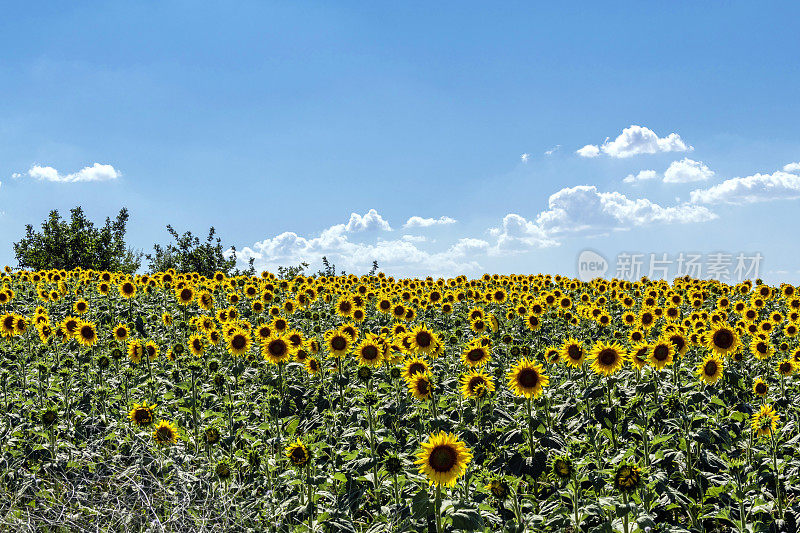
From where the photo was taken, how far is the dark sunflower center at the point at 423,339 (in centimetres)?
933

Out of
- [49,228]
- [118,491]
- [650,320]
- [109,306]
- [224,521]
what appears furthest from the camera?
[49,228]

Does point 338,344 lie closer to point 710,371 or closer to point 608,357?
point 608,357

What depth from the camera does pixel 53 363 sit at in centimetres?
1170

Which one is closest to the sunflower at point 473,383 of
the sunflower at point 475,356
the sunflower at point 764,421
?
the sunflower at point 475,356

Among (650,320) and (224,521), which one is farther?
(650,320)

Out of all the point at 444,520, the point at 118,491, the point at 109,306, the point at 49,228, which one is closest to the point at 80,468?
the point at 118,491

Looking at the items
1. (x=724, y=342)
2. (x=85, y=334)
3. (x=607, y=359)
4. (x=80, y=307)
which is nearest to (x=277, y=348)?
(x=85, y=334)

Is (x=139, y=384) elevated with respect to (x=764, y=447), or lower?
lower

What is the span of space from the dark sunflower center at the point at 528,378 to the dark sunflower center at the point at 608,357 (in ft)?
3.98

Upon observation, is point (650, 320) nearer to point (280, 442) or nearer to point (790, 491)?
point (790, 491)

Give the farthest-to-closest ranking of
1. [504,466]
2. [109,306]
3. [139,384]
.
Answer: [109,306]
[139,384]
[504,466]

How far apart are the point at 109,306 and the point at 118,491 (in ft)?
34.4

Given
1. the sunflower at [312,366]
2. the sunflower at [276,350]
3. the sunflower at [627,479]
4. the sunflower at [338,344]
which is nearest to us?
the sunflower at [627,479]

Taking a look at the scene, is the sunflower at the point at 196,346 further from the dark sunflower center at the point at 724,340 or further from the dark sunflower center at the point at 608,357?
the dark sunflower center at the point at 724,340
